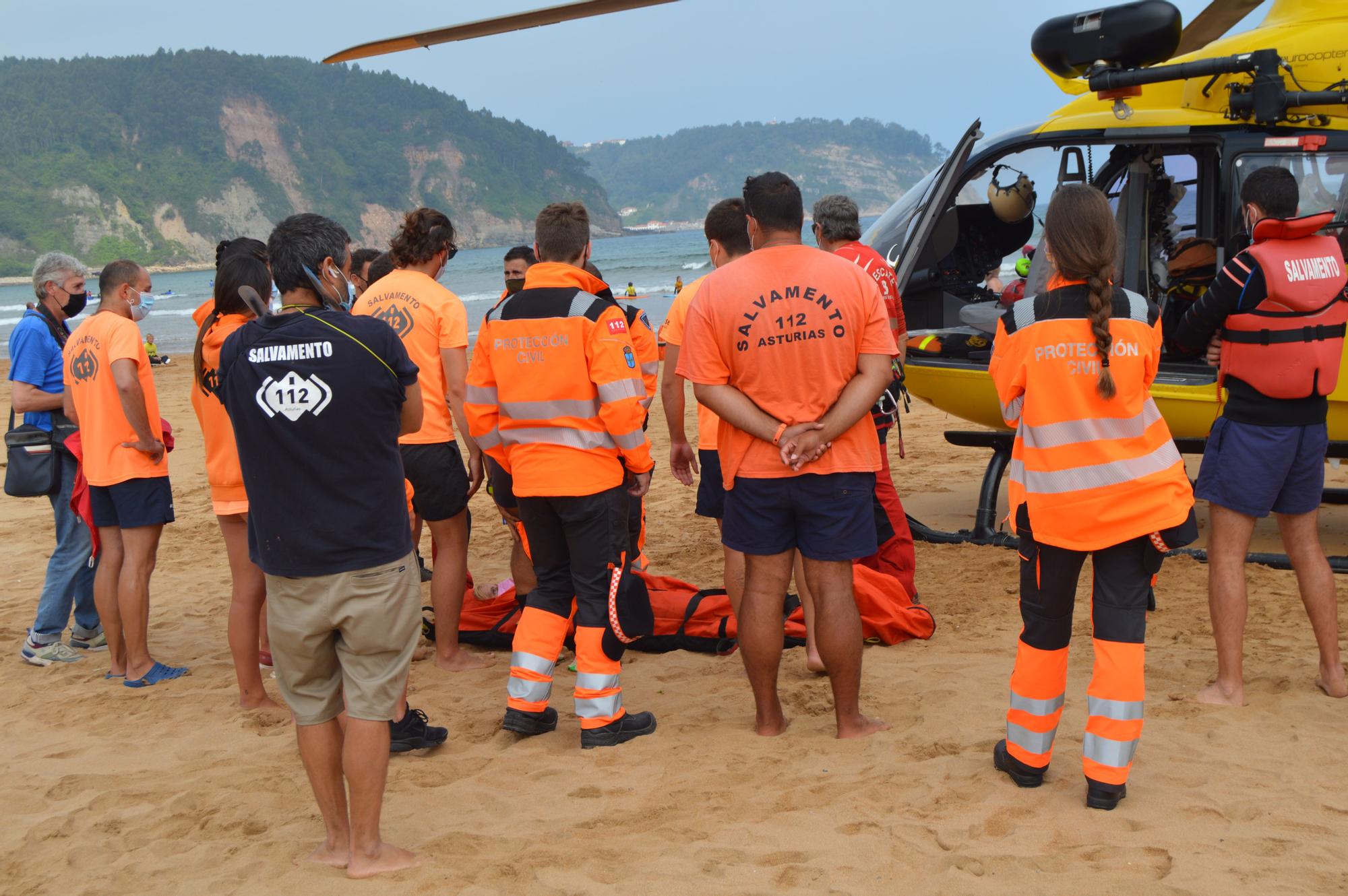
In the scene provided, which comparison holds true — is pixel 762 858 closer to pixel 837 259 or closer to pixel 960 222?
pixel 837 259

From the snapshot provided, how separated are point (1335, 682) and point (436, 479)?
3.70 meters

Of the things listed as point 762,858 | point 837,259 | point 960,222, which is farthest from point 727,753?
point 960,222

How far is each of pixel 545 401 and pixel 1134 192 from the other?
12.6 ft

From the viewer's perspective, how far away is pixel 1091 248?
3.19 meters

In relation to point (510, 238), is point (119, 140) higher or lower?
higher

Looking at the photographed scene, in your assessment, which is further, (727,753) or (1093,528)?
(727,753)

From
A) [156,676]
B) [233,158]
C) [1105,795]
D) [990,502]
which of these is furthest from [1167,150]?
[233,158]

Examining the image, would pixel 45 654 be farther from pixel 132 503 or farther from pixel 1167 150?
pixel 1167 150

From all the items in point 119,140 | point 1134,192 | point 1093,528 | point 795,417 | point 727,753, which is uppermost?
point 119,140

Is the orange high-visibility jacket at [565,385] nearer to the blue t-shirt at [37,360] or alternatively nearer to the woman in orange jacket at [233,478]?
the woman in orange jacket at [233,478]

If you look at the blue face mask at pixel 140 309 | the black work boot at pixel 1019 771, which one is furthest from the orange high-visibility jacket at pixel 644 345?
the blue face mask at pixel 140 309

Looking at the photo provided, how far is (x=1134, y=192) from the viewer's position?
605 cm

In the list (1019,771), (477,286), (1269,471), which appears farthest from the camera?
(477,286)

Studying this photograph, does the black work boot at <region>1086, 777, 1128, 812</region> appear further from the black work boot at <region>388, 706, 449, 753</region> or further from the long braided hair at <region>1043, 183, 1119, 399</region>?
the black work boot at <region>388, 706, 449, 753</region>
